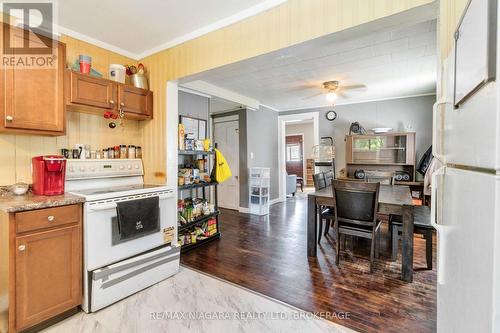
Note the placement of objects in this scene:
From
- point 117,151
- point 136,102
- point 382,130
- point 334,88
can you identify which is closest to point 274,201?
point 382,130

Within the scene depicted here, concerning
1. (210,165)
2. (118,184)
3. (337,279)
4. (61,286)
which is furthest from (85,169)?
(337,279)

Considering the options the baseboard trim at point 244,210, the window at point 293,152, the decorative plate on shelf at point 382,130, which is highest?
the decorative plate on shelf at point 382,130

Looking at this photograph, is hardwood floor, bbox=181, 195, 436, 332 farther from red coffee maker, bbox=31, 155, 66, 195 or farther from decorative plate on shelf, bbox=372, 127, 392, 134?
decorative plate on shelf, bbox=372, 127, 392, 134

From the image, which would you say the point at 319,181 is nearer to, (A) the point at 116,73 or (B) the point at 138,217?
(B) the point at 138,217

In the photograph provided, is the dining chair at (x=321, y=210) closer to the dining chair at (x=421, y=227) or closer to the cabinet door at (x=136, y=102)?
the dining chair at (x=421, y=227)

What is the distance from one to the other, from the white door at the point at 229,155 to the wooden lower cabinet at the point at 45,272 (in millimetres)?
3819

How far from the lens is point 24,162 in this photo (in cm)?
223

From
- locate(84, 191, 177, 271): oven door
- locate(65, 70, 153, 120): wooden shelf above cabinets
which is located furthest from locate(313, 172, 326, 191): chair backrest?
locate(65, 70, 153, 120): wooden shelf above cabinets

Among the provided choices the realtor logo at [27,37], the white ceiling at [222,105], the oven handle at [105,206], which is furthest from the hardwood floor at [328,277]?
the white ceiling at [222,105]

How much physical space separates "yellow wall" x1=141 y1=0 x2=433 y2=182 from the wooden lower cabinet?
3.85ft

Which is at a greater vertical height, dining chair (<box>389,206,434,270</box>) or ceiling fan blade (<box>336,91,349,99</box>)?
ceiling fan blade (<box>336,91,349,99</box>)

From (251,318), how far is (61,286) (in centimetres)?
145

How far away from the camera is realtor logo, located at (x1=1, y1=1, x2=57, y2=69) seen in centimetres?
193

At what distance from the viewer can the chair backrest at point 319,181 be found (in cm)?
365
